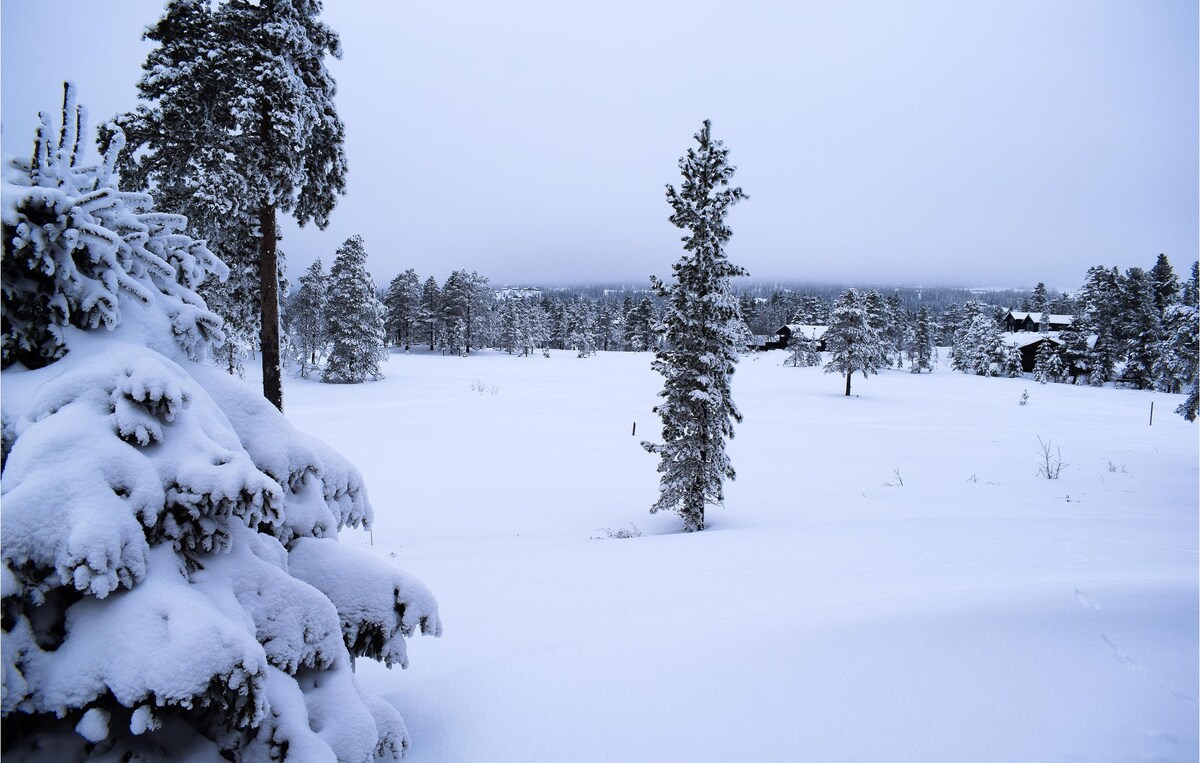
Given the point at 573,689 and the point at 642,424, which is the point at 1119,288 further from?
the point at 573,689

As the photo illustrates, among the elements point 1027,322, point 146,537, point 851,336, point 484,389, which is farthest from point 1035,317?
point 146,537

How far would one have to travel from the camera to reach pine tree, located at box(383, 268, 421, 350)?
78250mm

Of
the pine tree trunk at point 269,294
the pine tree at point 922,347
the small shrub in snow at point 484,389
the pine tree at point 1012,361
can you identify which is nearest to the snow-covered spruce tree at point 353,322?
the small shrub in snow at point 484,389

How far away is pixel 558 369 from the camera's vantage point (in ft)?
183

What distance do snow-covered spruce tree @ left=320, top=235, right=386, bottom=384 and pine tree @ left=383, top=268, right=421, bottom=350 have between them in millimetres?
33806

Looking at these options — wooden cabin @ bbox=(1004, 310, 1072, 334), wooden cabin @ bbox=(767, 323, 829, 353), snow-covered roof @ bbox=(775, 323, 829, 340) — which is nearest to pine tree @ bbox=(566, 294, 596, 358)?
snow-covered roof @ bbox=(775, 323, 829, 340)

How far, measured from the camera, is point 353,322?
42.3 m

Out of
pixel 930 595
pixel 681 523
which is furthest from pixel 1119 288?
pixel 930 595

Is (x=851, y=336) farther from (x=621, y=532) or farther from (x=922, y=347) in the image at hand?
(x=621, y=532)

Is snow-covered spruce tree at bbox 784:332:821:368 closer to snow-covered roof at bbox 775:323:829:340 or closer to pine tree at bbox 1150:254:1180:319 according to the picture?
snow-covered roof at bbox 775:323:829:340

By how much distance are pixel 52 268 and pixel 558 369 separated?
53306 mm

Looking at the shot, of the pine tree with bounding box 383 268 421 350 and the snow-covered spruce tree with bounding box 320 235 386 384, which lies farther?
the pine tree with bounding box 383 268 421 350

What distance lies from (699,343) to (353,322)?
36832 millimetres

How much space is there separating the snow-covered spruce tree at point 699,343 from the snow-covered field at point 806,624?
1499 mm
